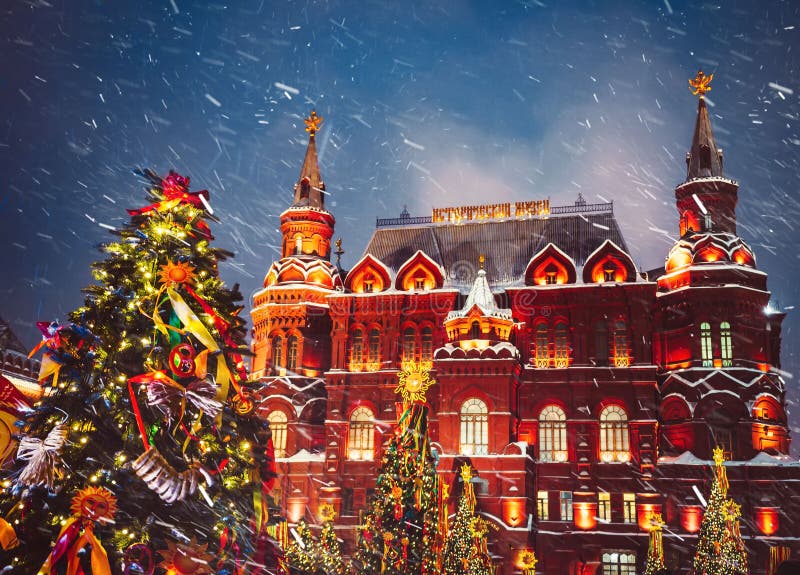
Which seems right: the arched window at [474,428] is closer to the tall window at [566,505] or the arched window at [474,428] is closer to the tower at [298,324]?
the tall window at [566,505]

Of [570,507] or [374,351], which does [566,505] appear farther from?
[374,351]

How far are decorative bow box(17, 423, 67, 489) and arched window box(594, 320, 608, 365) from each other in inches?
1255

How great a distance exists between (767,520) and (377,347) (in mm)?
20131

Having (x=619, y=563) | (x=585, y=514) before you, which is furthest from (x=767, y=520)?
(x=585, y=514)

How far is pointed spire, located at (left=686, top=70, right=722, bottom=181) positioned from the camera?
142 feet

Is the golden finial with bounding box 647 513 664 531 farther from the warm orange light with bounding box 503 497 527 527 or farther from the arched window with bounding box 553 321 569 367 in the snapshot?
the arched window with bounding box 553 321 569 367

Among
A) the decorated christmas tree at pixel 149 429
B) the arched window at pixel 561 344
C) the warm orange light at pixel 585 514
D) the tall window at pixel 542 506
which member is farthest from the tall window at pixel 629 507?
the decorated christmas tree at pixel 149 429

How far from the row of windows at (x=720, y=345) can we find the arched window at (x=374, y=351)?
1620cm

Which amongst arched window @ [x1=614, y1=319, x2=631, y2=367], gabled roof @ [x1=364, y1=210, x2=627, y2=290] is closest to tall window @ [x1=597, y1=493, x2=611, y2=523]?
arched window @ [x1=614, y1=319, x2=631, y2=367]

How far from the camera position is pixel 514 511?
35.6 m

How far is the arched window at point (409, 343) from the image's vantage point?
42.3 metres

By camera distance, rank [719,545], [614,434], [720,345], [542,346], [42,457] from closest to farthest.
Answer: [42,457] < [719,545] < [614,434] < [720,345] < [542,346]

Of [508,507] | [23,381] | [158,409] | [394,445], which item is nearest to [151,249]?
[158,409]

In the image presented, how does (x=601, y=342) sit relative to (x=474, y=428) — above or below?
above
